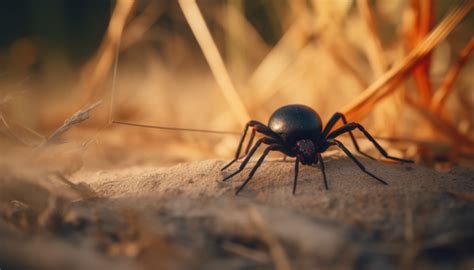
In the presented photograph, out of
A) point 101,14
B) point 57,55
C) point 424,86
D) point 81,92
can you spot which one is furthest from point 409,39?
point 101,14

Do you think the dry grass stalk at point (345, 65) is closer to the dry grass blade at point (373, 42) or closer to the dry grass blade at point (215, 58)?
the dry grass blade at point (373, 42)

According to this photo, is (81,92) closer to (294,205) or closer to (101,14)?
(294,205)

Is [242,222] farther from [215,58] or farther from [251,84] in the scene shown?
[251,84]

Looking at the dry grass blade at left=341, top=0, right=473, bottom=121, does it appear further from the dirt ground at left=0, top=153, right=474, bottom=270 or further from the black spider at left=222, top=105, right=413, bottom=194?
the dirt ground at left=0, top=153, right=474, bottom=270

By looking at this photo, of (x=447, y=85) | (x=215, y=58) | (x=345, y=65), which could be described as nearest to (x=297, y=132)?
(x=345, y=65)

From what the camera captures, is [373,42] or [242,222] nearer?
[242,222]

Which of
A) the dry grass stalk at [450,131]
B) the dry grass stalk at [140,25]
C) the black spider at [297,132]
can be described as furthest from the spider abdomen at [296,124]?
the dry grass stalk at [140,25]
